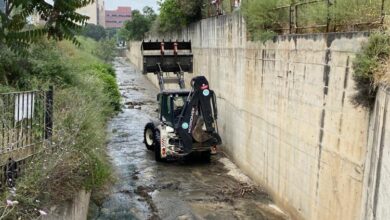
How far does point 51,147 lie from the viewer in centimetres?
688

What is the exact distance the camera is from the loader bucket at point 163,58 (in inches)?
664

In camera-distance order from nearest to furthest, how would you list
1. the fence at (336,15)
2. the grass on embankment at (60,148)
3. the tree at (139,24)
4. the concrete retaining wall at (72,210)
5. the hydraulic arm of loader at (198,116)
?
the grass on embankment at (60,148), the concrete retaining wall at (72,210), the fence at (336,15), the hydraulic arm of loader at (198,116), the tree at (139,24)

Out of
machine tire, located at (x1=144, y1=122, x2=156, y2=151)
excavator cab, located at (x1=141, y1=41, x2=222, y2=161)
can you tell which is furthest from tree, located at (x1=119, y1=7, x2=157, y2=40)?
excavator cab, located at (x1=141, y1=41, x2=222, y2=161)

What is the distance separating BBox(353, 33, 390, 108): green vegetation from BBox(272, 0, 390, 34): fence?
77cm

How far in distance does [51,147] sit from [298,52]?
5.89 m

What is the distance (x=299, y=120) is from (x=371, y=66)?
10.1 feet

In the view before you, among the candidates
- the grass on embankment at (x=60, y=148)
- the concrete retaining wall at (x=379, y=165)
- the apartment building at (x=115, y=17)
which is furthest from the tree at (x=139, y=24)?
the apartment building at (x=115, y=17)

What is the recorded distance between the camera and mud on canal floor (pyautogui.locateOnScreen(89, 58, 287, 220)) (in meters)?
10.3

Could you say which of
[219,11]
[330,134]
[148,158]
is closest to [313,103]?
[330,134]

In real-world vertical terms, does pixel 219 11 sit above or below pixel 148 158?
above

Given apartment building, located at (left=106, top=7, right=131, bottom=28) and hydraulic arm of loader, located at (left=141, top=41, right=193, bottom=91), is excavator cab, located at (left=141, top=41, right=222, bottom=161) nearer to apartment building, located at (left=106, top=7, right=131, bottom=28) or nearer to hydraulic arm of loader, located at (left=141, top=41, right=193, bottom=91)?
hydraulic arm of loader, located at (left=141, top=41, right=193, bottom=91)

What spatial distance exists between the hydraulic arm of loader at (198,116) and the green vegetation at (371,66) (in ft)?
19.9

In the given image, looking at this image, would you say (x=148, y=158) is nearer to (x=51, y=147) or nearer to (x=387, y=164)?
(x=51, y=147)

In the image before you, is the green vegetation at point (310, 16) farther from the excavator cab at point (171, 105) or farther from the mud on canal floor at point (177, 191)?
the mud on canal floor at point (177, 191)
